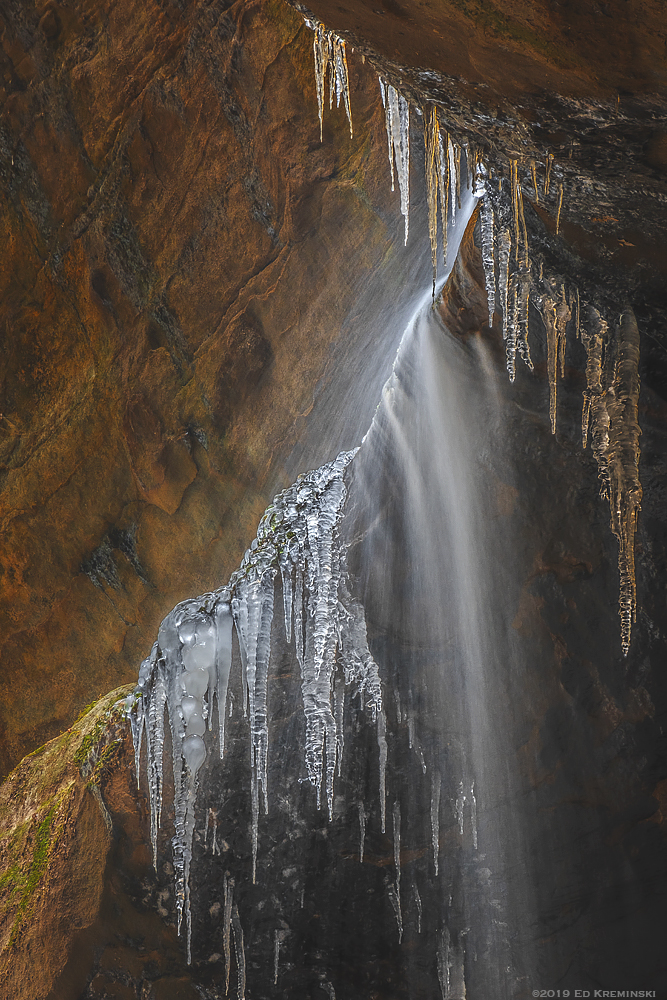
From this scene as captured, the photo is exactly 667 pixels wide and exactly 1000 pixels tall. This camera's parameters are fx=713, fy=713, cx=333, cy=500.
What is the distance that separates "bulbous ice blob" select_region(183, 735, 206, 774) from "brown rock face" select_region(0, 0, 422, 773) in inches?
42.8

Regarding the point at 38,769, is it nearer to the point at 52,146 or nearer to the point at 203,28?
the point at 52,146

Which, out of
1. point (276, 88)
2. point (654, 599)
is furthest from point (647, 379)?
point (276, 88)

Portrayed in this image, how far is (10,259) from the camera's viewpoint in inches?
166

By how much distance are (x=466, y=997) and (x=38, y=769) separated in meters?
3.42

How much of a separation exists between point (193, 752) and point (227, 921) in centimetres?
127

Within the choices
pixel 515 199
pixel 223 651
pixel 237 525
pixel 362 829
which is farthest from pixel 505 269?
pixel 362 829

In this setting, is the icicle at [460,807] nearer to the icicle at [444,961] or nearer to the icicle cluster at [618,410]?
the icicle at [444,961]

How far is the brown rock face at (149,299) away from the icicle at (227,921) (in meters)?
1.67

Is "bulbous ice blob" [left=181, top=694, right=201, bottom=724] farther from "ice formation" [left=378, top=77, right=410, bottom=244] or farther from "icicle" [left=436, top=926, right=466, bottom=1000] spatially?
"ice formation" [left=378, top=77, right=410, bottom=244]

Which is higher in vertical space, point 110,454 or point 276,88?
point 276,88

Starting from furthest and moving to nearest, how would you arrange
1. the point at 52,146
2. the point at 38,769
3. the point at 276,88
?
the point at 38,769
the point at 276,88
the point at 52,146

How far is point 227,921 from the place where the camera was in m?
4.89

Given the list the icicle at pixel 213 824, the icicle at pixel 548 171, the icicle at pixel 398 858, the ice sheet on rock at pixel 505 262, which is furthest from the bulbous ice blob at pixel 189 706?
the icicle at pixel 548 171

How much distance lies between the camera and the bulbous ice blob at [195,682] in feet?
15.6
